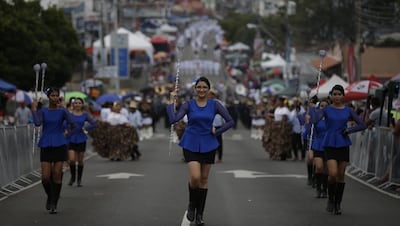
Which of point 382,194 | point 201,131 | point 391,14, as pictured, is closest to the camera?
point 201,131

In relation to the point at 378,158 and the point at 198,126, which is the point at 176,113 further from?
the point at 378,158

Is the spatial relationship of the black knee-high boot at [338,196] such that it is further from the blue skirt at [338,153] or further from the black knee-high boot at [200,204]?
the black knee-high boot at [200,204]

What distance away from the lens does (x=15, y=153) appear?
21.0 meters

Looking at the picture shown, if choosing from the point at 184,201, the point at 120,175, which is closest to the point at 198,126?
the point at 184,201

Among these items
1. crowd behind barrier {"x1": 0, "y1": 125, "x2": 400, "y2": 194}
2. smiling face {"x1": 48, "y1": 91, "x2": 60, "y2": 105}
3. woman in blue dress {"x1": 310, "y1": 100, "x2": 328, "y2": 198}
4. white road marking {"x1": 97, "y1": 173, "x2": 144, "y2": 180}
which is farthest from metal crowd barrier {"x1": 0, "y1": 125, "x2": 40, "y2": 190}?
woman in blue dress {"x1": 310, "y1": 100, "x2": 328, "y2": 198}

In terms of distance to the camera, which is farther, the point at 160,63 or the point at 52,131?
the point at 160,63

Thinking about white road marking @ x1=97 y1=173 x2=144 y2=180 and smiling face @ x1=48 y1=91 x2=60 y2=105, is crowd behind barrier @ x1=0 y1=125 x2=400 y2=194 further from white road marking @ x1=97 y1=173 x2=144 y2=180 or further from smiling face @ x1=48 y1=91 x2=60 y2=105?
smiling face @ x1=48 y1=91 x2=60 y2=105

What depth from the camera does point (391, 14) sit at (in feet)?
148

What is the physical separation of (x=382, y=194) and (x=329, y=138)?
13.6ft

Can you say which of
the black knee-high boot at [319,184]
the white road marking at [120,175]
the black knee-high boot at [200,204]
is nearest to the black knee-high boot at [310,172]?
the black knee-high boot at [319,184]

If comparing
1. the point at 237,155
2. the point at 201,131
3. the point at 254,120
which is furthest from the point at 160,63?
the point at 201,131

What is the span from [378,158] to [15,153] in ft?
23.9

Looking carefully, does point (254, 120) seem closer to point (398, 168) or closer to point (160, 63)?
point (398, 168)

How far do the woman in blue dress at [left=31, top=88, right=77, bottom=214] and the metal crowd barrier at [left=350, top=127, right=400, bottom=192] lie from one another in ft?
22.4
